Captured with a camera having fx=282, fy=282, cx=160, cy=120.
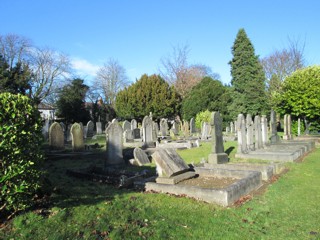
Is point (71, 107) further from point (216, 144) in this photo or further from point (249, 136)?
point (216, 144)

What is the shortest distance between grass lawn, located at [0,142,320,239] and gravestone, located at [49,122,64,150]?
9.98m

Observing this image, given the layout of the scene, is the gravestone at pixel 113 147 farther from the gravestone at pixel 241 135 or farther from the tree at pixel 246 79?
the tree at pixel 246 79

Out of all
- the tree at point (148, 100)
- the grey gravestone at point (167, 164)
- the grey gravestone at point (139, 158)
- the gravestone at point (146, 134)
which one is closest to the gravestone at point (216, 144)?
the grey gravestone at point (139, 158)

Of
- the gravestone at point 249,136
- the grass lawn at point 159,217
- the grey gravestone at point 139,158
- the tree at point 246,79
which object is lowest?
the grass lawn at point 159,217

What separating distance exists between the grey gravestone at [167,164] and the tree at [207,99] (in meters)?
31.7

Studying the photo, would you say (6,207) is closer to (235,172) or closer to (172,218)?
(172,218)

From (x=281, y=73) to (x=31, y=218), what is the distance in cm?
4102

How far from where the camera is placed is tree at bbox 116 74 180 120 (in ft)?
136

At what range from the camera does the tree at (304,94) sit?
20.5 metres

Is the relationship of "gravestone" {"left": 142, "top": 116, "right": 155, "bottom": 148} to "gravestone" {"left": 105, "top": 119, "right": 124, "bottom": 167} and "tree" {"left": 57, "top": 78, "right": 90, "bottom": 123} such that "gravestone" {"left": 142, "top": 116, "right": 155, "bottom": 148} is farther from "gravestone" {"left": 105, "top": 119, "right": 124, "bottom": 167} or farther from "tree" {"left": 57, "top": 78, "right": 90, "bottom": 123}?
"tree" {"left": 57, "top": 78, "right": 90, "bottom": 123}

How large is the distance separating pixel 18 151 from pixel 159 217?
8.74ft

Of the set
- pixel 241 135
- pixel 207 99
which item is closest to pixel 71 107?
pixel 207 99

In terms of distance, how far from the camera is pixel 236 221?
521 centimetres

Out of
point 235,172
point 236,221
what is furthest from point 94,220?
point 235,172
